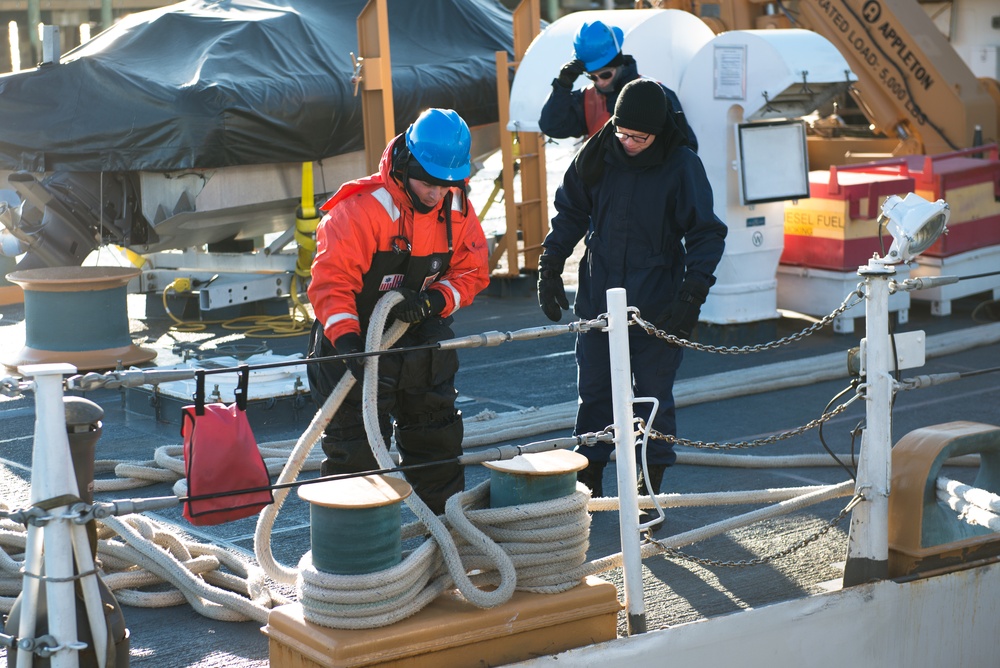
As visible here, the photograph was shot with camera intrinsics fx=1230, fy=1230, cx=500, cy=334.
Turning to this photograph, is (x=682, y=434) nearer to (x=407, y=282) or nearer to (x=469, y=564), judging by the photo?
(x=407, y=282)

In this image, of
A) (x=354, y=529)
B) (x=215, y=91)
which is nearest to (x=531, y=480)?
(x=354, y=529)

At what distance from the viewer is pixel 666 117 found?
4891 mm

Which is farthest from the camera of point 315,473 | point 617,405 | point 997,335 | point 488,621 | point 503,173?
point 503,173

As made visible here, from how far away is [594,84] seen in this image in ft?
20.7

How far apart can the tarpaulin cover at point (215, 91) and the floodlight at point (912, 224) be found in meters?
6.54

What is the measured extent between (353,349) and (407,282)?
1.42 ft

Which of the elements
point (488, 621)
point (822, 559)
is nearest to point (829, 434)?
point (822, 559)

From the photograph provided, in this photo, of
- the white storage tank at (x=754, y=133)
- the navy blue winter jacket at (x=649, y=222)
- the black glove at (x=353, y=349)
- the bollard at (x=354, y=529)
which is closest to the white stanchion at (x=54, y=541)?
the bollard at (x=354, y=529)

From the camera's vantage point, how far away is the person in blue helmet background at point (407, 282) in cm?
419

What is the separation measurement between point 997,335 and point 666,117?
4973mm

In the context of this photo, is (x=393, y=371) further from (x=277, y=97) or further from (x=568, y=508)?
(x=277, y=97)

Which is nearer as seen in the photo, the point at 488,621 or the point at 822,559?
the point at 488,621

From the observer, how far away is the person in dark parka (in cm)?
491

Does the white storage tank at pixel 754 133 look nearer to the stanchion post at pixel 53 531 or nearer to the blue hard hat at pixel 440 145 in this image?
the blue hard hat at pixel 440 145
